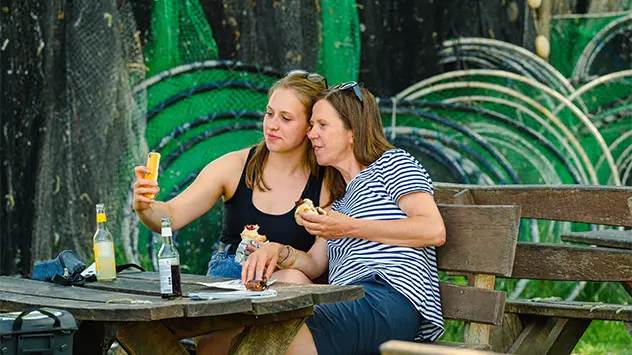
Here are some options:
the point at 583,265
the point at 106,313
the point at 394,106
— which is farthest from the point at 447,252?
the point at 394,106

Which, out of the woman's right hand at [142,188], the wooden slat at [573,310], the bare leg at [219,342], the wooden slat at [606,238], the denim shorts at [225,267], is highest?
the woman's right hand at [142,188]

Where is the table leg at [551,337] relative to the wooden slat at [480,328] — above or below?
below

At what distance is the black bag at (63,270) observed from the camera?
4.53 meters

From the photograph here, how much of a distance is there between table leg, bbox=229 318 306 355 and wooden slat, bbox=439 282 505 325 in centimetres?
95

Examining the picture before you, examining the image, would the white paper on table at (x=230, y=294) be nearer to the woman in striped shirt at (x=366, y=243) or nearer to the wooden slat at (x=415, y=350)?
the woman in striped shirt at (x=366, y=243)

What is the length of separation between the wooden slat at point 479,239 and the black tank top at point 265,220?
0.57 meters

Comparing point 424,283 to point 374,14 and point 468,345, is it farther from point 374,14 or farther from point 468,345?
point 374,14

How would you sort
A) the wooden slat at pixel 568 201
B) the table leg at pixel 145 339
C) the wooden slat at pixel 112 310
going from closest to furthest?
the wooden slat at pixel 112 310
the table leg at pixel 145 339
the wooden slat at pixel 568 201

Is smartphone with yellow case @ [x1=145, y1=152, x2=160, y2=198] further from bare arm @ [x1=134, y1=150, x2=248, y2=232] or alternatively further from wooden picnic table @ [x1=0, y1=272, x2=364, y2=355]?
wooden picnic table @ [x1=0, y1=272, x2=364, y2=355]

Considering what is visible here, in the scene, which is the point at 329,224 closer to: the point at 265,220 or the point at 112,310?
the point at 265,220

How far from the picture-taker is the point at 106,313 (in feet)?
11.9

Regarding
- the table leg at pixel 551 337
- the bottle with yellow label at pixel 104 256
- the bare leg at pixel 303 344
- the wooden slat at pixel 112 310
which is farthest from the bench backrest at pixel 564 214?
the wooden slat at pixel 112 310

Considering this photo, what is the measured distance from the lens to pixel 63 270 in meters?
4.59

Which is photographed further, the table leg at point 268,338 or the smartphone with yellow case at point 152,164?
the smartphone with yellow case at point 152,164
